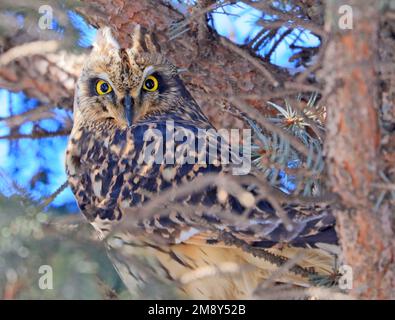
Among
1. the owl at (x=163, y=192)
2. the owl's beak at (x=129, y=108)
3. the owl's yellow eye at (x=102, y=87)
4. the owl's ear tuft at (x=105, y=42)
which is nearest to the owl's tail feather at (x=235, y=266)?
the owl at (x=163, y=192)

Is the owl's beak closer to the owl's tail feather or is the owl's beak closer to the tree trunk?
the owl's tail feather

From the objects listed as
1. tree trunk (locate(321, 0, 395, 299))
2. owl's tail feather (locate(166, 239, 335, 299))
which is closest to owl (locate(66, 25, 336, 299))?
owl's tail feather (locate(166, 239, 335, 299))

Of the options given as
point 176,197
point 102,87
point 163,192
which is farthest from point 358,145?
point 102,87

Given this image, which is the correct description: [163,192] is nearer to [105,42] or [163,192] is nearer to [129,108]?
[129,108]

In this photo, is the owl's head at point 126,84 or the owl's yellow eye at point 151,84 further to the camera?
the owl's yellow eye at point 151,84

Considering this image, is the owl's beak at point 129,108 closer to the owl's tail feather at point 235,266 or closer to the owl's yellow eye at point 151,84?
the owl's yellow eye at point 151,84
